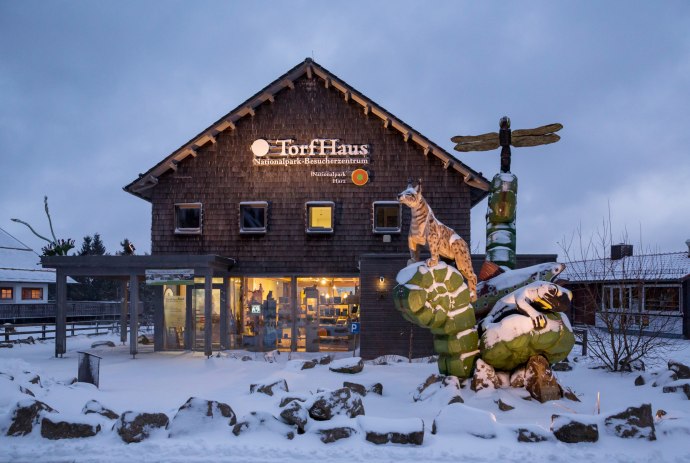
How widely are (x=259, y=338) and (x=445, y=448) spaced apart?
12.5 metres

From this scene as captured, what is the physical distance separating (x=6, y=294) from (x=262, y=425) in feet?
117

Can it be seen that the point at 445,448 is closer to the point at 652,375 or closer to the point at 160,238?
the point at 652,375

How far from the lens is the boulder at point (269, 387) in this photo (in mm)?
9875

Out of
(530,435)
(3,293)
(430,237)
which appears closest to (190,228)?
(430,237)

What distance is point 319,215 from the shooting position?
18.1m

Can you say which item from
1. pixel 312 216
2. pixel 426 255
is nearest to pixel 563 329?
pixel 426 255

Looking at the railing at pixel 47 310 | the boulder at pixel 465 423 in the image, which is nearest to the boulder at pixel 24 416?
the boulder at pixel 465 423

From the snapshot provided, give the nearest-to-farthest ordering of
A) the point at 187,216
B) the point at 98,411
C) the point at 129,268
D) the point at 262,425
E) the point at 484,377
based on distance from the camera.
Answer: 1. the point at 262,425
2. the point at 98,411
3. the point at 484,377
4. the point at 129,268
5. the point at 187,216

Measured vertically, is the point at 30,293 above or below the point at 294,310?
below

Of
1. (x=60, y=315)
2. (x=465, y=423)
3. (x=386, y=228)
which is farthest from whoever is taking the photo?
(x=386, y=228)

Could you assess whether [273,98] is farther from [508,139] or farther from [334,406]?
[334,406]

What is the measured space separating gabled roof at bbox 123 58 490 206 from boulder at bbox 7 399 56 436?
456 inches

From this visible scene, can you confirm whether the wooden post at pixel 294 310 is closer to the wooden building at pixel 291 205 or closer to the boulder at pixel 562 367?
the wooden building at pixel 291 205

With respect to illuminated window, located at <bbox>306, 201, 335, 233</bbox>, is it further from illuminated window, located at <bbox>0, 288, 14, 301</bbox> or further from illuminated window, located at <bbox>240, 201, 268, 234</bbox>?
illuminated window, located at <bbox>0, 288, 14, 301</bbox>
